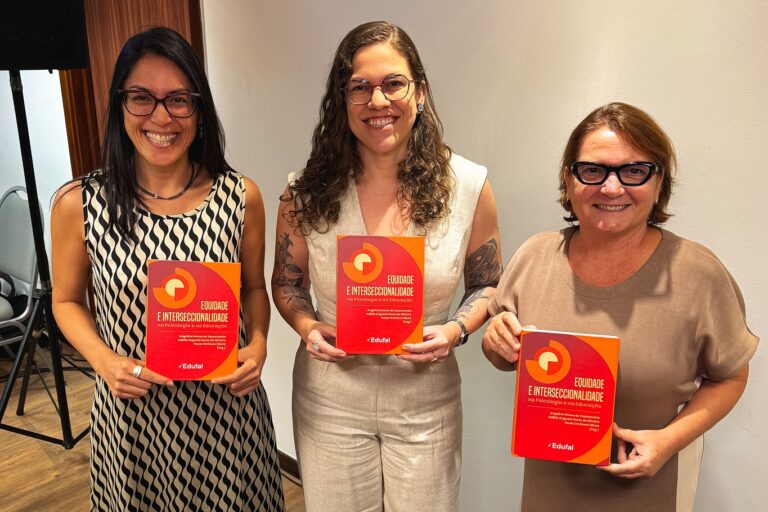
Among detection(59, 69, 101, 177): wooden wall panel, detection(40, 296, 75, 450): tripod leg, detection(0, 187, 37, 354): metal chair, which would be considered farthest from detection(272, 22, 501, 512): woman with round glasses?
detection(59, 69, 101, 177): wooden wall panel

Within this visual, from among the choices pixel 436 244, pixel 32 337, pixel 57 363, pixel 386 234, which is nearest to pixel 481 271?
pixel 436 244

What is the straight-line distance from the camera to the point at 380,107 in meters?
1.38

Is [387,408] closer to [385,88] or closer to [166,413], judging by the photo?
[166,413]

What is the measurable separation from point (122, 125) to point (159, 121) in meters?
0.13

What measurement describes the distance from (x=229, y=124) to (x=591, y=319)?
2.06m

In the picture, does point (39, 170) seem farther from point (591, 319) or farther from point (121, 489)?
point (591, 319)

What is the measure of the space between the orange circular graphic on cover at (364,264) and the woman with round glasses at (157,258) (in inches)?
13.2

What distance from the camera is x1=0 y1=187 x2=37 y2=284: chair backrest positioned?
3476 mm

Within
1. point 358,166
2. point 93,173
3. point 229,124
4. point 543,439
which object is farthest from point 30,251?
point 543,439

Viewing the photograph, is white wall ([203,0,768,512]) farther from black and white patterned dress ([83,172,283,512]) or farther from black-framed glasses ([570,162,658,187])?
black and white patterned dress ([83,172,283,512])

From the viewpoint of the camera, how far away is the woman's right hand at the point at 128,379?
4.40 feet

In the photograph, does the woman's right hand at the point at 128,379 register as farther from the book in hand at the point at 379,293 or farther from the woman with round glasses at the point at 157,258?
the book in hand at the point at 379,293

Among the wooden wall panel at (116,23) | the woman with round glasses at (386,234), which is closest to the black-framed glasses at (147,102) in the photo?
the woman with round glasses at (386,234)

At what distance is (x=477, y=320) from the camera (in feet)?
4.93
